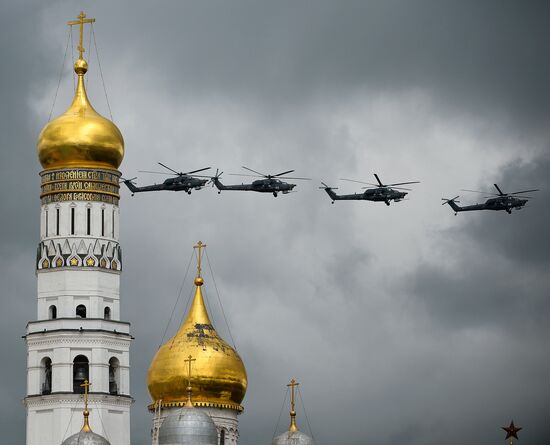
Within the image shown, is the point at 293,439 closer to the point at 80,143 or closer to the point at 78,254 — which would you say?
the point at 78,254

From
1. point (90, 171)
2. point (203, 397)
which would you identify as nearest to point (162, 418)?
point (203, 397)

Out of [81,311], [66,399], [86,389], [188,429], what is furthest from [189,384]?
[81,311]

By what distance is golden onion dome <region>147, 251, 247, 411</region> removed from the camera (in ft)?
420

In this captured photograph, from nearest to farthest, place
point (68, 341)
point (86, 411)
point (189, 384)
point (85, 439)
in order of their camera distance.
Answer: point (85, 439)
point (86, 411)
point (189, 384)
point (68, 341)

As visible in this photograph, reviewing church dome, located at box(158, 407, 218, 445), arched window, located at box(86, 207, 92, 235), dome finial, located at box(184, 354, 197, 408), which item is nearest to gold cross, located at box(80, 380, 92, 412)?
church dome, located at box(158, 407, 218, 445)

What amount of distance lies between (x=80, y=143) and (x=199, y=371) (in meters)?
10.9

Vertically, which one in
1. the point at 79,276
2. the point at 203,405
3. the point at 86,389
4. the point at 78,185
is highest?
the point at 78,185

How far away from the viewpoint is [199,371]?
12781 cm

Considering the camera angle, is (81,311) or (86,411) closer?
(86,411)

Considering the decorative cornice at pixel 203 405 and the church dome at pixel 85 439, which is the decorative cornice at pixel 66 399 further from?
the church dome at pixel 85 439

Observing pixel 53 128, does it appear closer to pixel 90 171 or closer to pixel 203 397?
pixel 90 171

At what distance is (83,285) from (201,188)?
26.8 feet

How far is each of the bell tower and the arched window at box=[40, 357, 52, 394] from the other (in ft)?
0.14

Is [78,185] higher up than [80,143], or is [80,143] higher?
[80,143]
